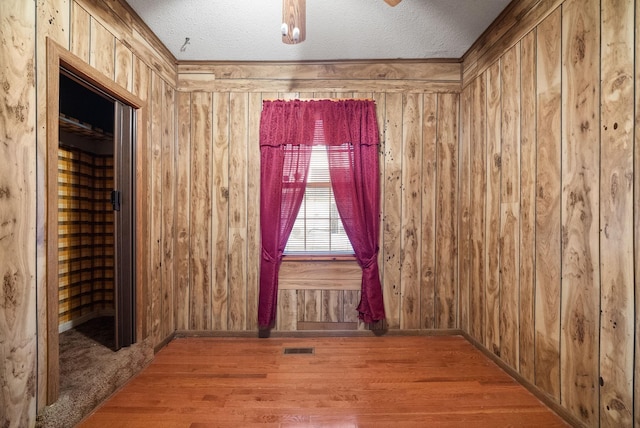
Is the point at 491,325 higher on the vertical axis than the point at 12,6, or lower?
lower

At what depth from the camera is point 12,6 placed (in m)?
1.30

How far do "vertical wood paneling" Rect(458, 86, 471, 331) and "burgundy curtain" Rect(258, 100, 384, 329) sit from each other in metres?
0.81

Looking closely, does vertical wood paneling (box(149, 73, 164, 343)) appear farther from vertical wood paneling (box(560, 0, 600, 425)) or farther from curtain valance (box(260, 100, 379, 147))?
vertical wood paneling (box(560, 0, 600, 425))

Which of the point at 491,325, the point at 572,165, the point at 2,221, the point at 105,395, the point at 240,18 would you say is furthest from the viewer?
the point at 491,325

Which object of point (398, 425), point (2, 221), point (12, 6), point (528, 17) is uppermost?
point (528, 17)

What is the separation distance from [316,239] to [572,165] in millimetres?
1998

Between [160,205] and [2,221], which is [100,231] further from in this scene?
[2,221]

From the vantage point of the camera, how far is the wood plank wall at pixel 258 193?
9.12ft

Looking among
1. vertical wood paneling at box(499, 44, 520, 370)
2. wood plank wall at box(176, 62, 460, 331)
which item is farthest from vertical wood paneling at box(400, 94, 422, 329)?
vertical wood paneling at box(499, 44, 520, 370)

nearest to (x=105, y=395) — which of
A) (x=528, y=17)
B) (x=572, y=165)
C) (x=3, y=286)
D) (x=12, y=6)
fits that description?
(x=3, y=286)

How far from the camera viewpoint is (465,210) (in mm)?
2734

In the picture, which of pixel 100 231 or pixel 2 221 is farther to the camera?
pixel 100 231

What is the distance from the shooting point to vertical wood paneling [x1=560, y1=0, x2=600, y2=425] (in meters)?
1.47

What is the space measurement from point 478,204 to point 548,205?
0.78 meters
